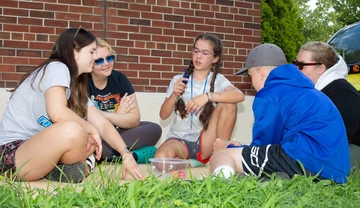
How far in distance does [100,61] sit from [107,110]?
0.49 meters

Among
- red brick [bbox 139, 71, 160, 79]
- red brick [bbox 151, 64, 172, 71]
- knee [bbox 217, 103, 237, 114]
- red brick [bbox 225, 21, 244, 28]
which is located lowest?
knee [bbox 217, 103, 237, 114]

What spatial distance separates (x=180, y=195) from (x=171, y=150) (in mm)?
2248

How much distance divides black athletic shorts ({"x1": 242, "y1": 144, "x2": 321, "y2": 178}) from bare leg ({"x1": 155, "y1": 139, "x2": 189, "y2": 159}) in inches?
50.5

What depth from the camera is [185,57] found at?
23.2ft

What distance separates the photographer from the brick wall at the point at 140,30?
20.8 ft

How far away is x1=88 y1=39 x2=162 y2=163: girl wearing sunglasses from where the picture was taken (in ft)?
17.9

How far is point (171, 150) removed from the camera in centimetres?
538

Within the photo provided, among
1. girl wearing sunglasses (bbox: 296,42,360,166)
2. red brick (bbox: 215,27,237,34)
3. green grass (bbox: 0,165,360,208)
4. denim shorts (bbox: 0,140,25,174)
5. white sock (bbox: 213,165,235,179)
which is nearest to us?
green grass (bbox: 0,165,360,208)

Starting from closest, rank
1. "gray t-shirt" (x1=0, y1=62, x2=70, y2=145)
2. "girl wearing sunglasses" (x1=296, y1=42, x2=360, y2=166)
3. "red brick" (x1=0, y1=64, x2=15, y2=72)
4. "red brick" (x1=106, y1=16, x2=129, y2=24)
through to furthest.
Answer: "gray t-shirt" (x1=0, y1=62, x2=70, y2=145) < "girl wearing sunglasses" (x1=296, y1=42, x2=360, y2=166) < "red brick" (x1=0, y1=64, x2=15, y2=72) < "red brick" (x1=106, y1=16, x2=129, y2=24)

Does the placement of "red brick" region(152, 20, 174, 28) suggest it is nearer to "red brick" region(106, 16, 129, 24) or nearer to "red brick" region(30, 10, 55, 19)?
"red brick" region(106, 16, 129, 24)

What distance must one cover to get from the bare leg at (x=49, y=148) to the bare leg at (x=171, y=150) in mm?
1363

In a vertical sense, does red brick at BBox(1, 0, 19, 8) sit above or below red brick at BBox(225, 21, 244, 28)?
above

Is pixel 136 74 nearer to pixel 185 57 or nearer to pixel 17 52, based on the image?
pixel 185 57

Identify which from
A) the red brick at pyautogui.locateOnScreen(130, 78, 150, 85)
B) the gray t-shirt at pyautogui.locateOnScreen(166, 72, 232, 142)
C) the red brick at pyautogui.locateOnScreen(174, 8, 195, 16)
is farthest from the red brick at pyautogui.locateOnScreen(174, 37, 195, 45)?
the gray t-shirt at pyautogui.locateOnScreen(166, 72, 232, 142)
